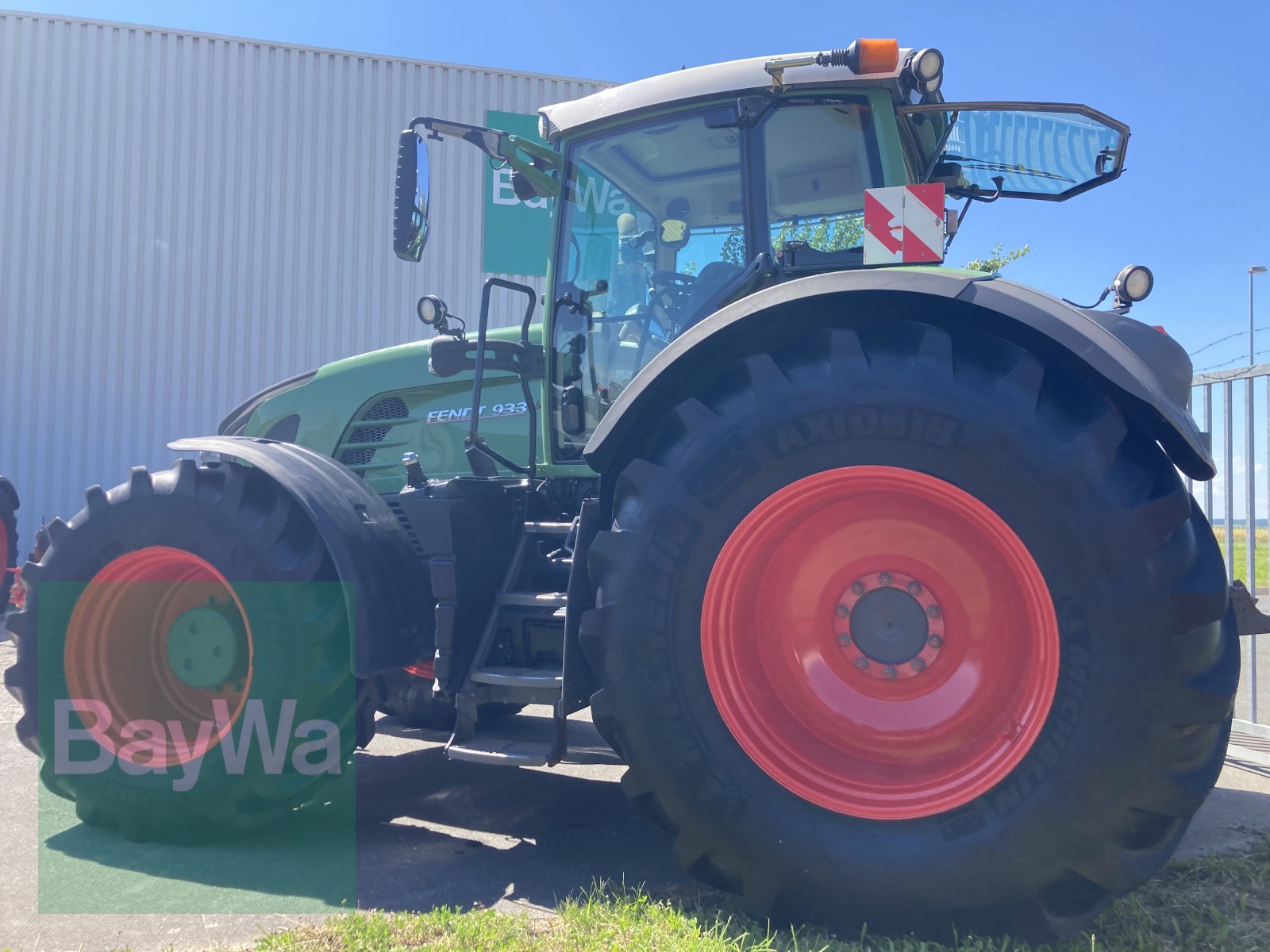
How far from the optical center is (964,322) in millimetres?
2428

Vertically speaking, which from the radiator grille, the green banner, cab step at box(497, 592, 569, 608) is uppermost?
the green banner

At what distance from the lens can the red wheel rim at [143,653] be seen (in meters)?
3.21

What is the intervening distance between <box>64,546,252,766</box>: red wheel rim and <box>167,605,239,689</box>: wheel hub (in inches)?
1.6

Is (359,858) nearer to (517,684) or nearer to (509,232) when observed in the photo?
(517,684)

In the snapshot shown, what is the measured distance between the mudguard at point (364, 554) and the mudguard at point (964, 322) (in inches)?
35.9

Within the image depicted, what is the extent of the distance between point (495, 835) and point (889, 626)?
167 centimetres

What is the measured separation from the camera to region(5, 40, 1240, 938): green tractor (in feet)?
6.82

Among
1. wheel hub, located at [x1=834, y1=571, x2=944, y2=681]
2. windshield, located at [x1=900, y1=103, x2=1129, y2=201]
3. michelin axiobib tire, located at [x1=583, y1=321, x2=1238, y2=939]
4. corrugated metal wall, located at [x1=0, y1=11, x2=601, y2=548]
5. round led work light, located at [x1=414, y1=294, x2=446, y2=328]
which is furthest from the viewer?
corrugated metal wall, located at [x1=0, y1=11, x2=601, y2=548]

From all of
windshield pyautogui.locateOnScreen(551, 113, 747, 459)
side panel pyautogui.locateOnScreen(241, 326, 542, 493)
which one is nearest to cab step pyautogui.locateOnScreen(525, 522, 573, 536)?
windshield pyautogui.locateOnScreen(551, 113, 747, 459)

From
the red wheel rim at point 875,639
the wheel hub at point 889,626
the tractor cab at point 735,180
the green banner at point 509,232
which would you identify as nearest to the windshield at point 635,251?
the tractor cab at point 735,180

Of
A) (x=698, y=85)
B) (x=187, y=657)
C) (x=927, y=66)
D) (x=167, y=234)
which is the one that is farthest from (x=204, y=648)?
(x=167, y=234)

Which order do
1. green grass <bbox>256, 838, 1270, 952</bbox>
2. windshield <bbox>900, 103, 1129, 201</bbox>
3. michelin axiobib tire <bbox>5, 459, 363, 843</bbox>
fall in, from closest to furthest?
green grass <bbox>256, 838, 1270, 952</bbox> < michelin axiobib tire <bbox>5, 459, 363, 843</bbox> < windshield <bbox>900, 103, 1129, 201</bbox>

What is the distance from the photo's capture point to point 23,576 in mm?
3309

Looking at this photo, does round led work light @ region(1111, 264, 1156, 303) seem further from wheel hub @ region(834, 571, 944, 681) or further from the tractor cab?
wheel hub @ region(834, 571, 944, 681)
